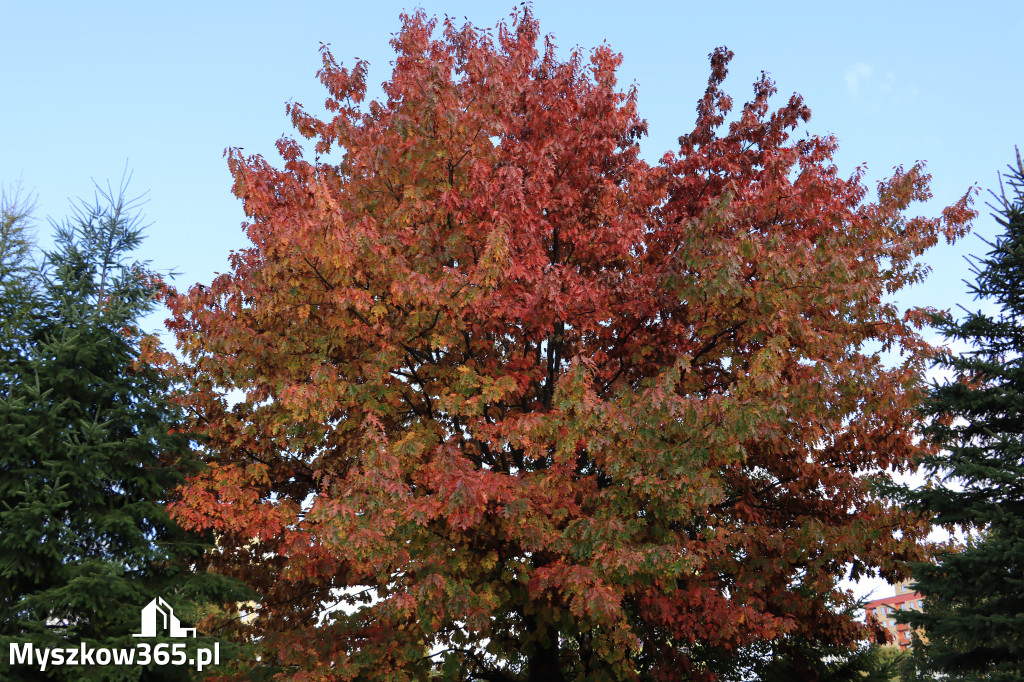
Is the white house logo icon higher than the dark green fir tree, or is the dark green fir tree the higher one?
the dark green fir tree

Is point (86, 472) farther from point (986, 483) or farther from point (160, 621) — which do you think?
point (986, 483)

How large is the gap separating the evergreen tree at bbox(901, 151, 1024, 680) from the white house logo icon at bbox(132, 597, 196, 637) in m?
9.89

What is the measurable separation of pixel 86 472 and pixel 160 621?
2352mm

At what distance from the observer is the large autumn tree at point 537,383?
10625mm

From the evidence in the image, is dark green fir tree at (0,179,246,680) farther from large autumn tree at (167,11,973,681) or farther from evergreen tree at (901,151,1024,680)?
evergreen tree at (901,151,1024,680)

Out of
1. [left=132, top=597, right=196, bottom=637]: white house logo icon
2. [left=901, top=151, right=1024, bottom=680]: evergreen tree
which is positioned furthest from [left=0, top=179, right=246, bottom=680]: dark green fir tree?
[left=901, top=151, right=1024, bottom=680]: evergreen tree

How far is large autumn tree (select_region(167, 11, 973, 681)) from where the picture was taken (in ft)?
34.9

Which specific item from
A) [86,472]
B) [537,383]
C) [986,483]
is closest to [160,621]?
[86,472]

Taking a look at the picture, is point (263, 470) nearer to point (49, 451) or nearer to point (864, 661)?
point (49, 451)

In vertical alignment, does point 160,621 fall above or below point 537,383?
below

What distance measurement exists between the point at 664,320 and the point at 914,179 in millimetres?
5987

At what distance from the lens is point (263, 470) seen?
38.9 feet

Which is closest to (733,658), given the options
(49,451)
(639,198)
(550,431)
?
(550,431)

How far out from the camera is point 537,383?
13688 mm
